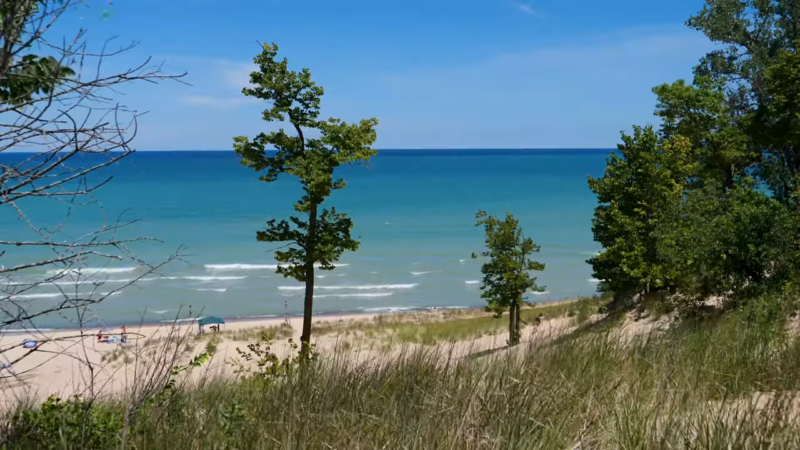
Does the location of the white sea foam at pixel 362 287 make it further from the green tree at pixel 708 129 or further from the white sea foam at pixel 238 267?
the green tree at pixel 708 129

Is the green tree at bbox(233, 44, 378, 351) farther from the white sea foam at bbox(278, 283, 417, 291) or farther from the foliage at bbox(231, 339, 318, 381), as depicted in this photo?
the white sea foam at bbox(278, 283, 417, 291)

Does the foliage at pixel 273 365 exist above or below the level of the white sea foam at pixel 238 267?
below

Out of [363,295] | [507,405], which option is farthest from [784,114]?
[363,295]

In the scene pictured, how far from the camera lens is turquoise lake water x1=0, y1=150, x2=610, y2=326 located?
3872 centimetres

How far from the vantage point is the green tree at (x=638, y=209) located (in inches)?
842

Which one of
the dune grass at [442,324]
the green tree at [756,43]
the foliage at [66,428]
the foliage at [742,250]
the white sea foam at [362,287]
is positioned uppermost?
the green tree at [756,43]

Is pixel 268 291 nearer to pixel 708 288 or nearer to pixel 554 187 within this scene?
pixel 708 288

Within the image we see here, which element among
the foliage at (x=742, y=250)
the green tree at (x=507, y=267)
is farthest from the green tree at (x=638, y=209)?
the foliage at (x=742, y=250)

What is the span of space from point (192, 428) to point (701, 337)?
203 inches

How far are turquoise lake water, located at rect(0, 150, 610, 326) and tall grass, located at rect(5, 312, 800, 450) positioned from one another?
41.1 inches

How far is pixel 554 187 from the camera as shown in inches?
5758

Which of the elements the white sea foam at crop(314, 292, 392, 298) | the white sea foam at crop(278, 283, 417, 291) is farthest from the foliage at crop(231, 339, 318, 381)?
the white sea foam at crop(278, 283, 417, 291)

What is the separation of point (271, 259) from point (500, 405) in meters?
51.7

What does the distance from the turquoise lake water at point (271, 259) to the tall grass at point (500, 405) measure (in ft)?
3.43
